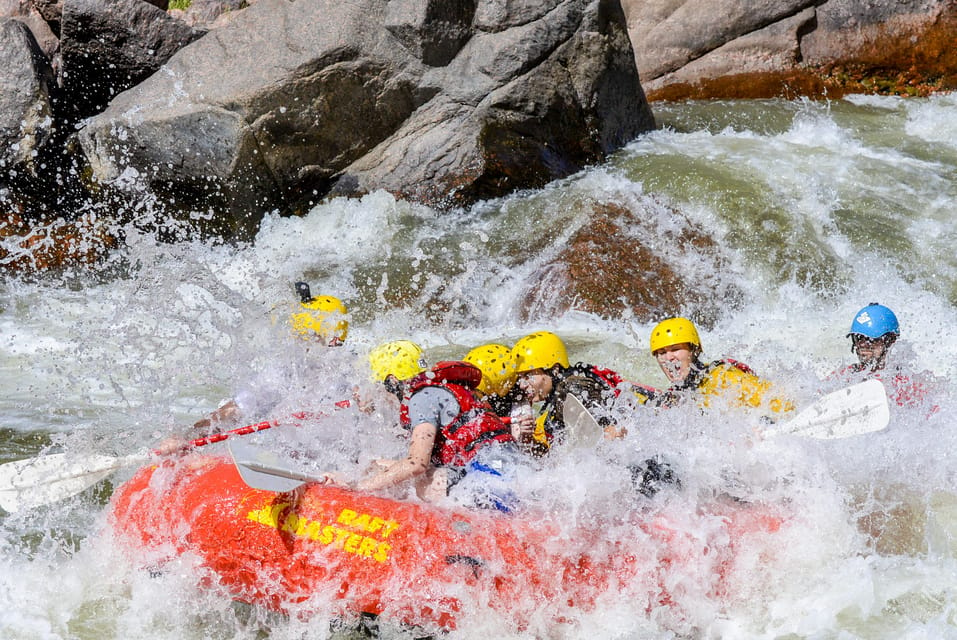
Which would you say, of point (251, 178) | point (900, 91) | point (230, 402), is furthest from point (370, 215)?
point (900, 91)

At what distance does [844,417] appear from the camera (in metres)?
4.38

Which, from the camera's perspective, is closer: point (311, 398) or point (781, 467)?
point (781, 467)

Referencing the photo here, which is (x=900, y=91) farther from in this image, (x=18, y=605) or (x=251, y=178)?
(x=18, y=605)

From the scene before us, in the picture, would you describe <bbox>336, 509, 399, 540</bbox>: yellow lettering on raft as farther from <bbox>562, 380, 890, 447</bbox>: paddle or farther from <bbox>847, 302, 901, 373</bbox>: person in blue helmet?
<bbox>847, 302, 901, 373</bbox>: person in blue helmet

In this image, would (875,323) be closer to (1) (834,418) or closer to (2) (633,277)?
(1) (834,418)

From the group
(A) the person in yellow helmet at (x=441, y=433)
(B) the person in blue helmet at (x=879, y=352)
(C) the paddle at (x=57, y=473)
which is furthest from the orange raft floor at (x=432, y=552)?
(B) the person in blue helmet at (x=879, y=352)

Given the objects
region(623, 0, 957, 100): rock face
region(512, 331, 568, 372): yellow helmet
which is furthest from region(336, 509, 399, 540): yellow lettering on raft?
region(623, 0, 957, 100): rock face

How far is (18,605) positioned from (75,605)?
24 centimetres

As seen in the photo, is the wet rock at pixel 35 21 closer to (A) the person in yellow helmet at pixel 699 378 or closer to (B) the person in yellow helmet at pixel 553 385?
(B) the person in yellow helmet at pixel 553 385

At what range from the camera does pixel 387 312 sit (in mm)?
7160

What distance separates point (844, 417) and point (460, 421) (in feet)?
5.99

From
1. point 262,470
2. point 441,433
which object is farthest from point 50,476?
point 441,433

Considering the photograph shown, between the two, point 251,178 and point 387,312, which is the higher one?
point 251,178

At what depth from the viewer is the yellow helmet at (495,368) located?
472cm
